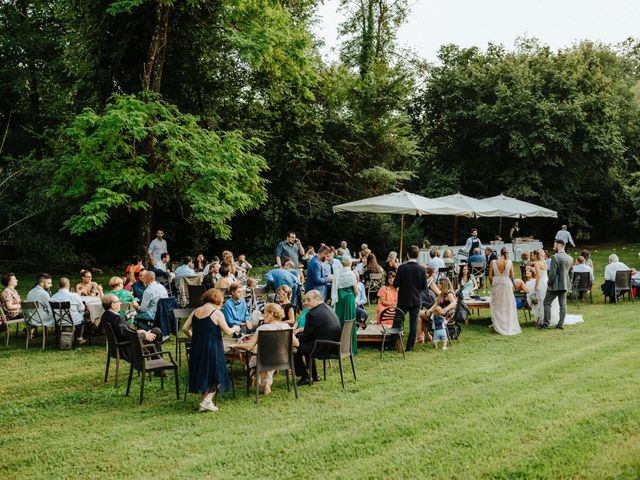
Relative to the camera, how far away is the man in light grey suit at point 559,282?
11.9m

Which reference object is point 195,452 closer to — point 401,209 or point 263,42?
point 401,209

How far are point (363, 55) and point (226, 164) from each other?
15127mm

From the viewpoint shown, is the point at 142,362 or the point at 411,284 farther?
the point at 411,284

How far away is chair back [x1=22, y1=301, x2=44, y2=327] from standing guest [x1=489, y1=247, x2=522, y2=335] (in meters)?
8.20

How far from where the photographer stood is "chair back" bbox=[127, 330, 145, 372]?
24.5ft

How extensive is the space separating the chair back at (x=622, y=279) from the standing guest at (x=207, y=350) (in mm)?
11730

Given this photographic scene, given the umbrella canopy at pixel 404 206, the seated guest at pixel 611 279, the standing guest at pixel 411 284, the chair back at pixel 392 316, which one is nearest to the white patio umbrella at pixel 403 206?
the umbrella canopy at pixel 404 206

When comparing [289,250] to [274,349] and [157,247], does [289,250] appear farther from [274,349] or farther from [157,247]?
[274,349]

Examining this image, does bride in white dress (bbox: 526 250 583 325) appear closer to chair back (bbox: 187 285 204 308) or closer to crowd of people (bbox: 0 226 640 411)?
crowd of people (bbox: 0 226 640 411)

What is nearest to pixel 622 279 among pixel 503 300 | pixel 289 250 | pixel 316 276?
pixel 503 300

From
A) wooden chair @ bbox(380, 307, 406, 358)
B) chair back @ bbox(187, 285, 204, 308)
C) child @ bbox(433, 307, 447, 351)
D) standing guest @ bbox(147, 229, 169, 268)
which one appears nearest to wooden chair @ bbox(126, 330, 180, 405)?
wooden chair @ bbox(380, 307, 406, 358)

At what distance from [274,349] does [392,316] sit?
4183mm

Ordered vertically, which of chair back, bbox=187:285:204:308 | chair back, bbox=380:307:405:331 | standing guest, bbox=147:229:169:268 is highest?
standing guest, bbox=147:229:169:268

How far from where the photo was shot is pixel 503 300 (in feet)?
38.4
